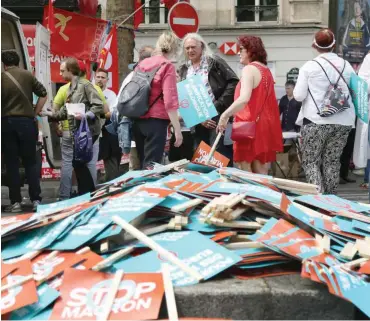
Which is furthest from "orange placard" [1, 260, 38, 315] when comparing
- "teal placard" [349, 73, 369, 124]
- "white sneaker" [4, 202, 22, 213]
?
"white sneaker" [4, 202, 22, 213]

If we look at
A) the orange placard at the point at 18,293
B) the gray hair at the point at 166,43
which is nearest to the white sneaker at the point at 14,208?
the gray hair at the point at 166,43

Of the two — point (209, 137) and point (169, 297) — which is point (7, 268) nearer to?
point (169, 297)

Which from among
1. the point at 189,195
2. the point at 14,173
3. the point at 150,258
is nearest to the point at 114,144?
the point at 14,173

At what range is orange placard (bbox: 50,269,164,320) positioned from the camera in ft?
10.7

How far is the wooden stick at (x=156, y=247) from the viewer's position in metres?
3.51

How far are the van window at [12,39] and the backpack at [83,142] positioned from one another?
4.11 ft

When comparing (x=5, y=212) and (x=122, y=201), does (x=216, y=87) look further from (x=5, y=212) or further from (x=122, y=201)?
(x=122, y=201)

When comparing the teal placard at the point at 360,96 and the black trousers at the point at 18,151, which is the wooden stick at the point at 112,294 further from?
the black trousers at the point at 18,151

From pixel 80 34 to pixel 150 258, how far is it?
32.3 ft

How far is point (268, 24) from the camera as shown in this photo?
3166 centimetres

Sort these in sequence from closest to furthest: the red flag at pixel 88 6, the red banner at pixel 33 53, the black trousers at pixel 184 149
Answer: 1. the black trousers at pixel 184 149
2. the red banner at pixel 33 53
3. the red flag at pixel 88 6

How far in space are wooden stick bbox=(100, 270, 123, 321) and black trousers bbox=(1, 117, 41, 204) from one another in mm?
5314

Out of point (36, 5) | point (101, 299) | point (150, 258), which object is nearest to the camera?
point (101, 299)

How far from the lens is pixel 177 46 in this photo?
25.3 feet
